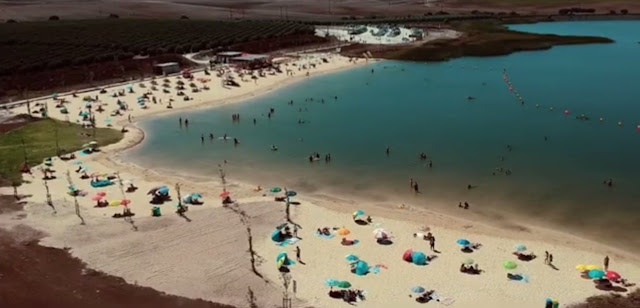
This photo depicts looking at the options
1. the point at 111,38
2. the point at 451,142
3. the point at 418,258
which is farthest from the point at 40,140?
the point at 111,38

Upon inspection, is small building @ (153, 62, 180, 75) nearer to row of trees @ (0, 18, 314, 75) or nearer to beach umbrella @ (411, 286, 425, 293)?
row of trees @ (0, 18, 314, 75)

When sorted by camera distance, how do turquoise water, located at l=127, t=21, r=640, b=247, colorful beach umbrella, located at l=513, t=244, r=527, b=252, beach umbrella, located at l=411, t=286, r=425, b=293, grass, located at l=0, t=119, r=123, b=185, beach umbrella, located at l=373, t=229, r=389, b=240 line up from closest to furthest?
beach umbrella, located at l=411, t=286, r=425, b=293 < colorful beach umbrella, located at l=513, t=244, r=527, b=252 < beach umbrella, located at l=373, t=229, r=389, b=240 < turquoise water, located at l=127, t=21, r=640, b=247 < grass, located at l=0, t=119, r=123, b=185

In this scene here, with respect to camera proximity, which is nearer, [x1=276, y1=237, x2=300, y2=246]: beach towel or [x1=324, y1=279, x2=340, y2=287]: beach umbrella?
[x1=324, y1=279, x2=340, y2=287]: beach umbrella

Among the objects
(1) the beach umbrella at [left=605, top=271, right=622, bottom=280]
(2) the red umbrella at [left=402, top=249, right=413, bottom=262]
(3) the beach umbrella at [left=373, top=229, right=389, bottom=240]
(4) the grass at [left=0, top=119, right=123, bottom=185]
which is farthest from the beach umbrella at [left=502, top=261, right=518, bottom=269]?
(4) the grass at [left=0, top=119, right=123, bottom=185]

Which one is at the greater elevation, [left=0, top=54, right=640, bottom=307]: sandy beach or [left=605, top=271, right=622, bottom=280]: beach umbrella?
[left=605, top=271, right=622, bottom=280]: beach umbrella

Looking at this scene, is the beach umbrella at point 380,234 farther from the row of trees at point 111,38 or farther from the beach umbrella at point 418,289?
the row of trees at point 111,38

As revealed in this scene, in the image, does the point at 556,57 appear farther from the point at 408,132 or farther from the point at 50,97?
the point at 50,97

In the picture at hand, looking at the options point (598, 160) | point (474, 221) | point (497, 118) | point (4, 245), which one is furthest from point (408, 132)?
point (4, 245)

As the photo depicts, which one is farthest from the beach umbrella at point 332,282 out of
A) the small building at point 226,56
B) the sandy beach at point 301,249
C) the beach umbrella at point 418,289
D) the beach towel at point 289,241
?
the small building at point 226,56
